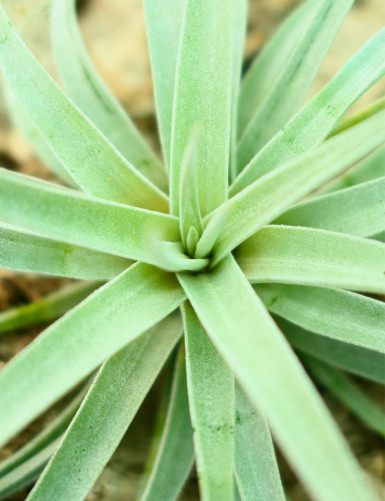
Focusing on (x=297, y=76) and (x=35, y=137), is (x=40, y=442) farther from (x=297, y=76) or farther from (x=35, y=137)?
(x=297, y=76)

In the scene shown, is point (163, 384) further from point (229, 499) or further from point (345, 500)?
point (345, 500)

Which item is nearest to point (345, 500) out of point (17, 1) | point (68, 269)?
point (68, 269)

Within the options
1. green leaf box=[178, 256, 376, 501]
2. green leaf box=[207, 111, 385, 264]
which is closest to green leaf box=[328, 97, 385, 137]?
green leaf box=[207, 111, 385, 264]

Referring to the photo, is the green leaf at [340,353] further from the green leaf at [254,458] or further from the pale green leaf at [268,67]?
the pale green leaf at [268,67]

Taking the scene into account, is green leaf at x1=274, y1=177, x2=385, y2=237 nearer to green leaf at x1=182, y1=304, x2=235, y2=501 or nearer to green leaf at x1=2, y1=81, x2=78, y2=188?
green leaf at x1=182, y1=304, x2=235, y2=501

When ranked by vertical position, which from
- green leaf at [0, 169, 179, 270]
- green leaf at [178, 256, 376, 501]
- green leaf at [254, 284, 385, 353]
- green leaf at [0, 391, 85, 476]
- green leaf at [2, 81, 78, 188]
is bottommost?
green leaf at [178, 256, 376, 501]
